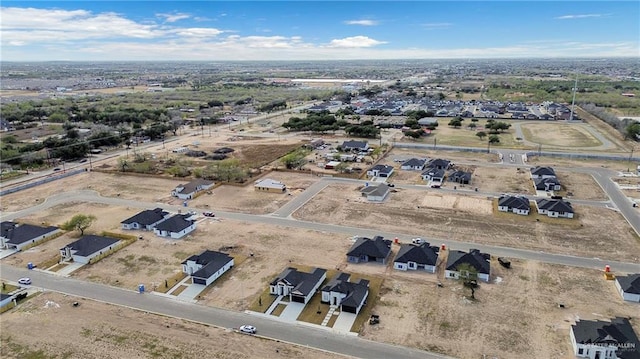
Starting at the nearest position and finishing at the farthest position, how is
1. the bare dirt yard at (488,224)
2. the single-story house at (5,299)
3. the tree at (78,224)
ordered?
the single-story house at (5,299) < the bare dirt yard at (488,224) < the tree at (78,224)

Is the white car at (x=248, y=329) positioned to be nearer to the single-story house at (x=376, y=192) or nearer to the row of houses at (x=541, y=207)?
the single-story house at (x=376, y=192)

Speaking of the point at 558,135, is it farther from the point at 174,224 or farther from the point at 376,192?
the point at 174,224

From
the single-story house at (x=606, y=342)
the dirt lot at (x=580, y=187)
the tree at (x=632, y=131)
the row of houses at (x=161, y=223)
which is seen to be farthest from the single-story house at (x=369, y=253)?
the tree at (x=632, y=131)

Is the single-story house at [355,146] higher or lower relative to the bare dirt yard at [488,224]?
higher

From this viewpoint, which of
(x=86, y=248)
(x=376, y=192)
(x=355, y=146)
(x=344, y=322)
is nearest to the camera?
(x=344, y=322)

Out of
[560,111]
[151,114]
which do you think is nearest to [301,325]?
[151,114]

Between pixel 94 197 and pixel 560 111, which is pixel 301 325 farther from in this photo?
pixel 560 111

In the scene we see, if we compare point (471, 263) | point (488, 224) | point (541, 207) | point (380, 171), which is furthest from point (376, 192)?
point (471, 263)
